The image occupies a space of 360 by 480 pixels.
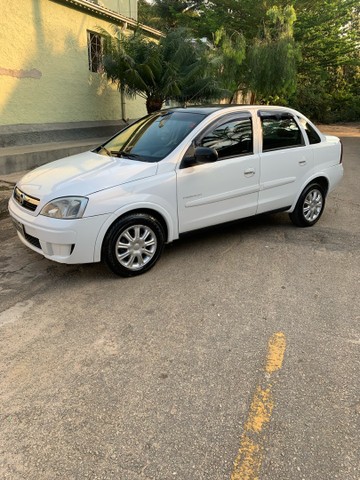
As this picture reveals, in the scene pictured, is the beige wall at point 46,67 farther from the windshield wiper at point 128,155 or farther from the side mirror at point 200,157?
the side mirror at point 200,157

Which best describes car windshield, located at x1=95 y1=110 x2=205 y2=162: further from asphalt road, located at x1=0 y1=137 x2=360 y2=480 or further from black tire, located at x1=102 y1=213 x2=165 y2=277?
asphalt road, located at x1=0 y1=137 x2=360 y2=480

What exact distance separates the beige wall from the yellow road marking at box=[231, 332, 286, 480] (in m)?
9.43

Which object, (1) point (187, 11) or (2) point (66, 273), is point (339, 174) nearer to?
(2) point (66, 273)

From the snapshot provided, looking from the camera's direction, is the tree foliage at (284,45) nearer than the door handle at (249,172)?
No

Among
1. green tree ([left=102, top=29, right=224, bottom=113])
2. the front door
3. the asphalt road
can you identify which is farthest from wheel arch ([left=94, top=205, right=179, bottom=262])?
green tree ([left=102, top=29, right=224, bottom=113])

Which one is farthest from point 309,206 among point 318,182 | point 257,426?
point 257,426

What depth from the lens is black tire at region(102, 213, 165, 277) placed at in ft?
13.1

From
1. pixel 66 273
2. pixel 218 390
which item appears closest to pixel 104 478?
pixel 218 390

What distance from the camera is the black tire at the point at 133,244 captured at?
399 centimetres

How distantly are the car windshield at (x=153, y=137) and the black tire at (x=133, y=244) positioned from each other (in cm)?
74

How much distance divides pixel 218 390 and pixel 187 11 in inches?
1252

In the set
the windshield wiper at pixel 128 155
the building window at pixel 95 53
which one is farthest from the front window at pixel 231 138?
the building window at pixel 95 53

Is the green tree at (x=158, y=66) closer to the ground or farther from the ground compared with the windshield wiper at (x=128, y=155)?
farther from the ground

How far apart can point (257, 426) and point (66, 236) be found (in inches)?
92.3
